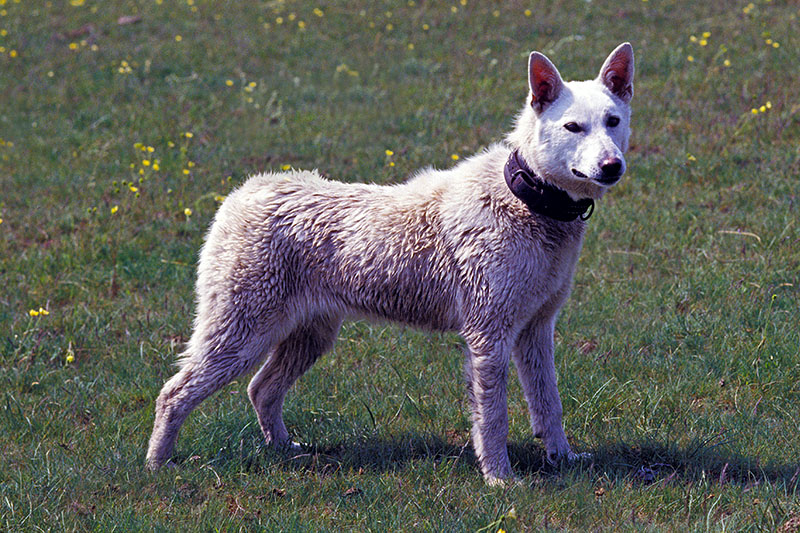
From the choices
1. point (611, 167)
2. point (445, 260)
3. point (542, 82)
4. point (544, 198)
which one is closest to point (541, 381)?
point (445, 260)

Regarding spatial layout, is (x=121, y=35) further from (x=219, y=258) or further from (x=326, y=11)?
(x=219, y=258)

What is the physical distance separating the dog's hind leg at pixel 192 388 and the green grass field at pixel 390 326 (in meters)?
0.17

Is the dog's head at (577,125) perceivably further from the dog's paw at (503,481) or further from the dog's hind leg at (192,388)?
the dog's hind leg at (192,388)

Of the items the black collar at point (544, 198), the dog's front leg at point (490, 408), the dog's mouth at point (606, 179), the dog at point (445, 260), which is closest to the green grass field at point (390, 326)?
the dog's front leg at point (490, 408)

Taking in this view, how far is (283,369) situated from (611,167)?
2.33 m

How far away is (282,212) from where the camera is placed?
486 centimetres

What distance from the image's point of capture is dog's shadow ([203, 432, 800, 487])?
14.5 feet

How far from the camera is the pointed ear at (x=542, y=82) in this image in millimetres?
4402

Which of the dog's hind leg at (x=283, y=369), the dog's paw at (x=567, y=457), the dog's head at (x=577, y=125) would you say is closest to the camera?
the dog's head at (x=577, y=125)

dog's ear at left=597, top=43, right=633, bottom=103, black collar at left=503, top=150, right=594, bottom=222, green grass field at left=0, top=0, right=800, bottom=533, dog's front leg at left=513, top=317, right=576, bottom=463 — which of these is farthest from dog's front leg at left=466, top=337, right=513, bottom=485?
dog's ear at left=597, top=43, right=633, bottom=103

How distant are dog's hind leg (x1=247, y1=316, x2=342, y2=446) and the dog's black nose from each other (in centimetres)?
189

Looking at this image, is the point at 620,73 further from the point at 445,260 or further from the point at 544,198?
the point at 445,260

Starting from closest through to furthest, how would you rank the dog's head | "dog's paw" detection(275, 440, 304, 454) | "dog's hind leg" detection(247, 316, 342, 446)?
the dog's head
"dog's paw" detection(275, 440, 304, 454)
"dog's hind leg" detection(247, 316, 342, 446)

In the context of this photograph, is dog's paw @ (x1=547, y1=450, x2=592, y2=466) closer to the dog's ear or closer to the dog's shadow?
the dog's shadow
